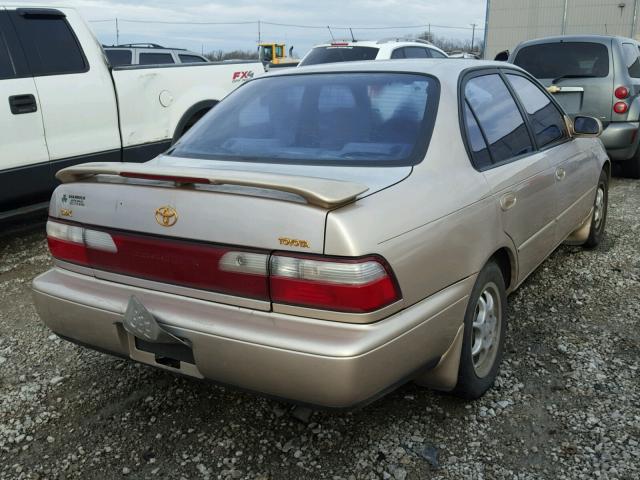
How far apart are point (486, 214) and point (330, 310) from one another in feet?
3.23

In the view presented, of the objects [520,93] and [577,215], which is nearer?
[520,93]

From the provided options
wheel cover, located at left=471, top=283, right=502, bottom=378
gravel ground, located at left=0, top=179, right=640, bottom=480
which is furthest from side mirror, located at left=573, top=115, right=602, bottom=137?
wheel cover, located at left=471, top=283, right=502, bottom=378

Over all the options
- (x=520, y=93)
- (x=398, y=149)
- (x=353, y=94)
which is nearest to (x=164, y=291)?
(x=398, y=149)

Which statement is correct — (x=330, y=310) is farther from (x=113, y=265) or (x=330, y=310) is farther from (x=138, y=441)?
(x=138, y=441)

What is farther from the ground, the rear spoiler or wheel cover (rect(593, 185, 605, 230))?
the rear spoiler

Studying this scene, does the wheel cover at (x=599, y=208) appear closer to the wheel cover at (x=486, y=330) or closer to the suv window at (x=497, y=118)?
the suv window at (x=497, y=118)

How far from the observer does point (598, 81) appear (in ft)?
24.0

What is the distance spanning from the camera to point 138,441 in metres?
2.63

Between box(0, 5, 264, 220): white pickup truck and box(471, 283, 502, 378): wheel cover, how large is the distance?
12.3 feet

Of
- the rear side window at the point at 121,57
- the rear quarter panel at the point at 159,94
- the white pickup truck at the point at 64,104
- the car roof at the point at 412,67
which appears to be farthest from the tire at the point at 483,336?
the rear side window at the point at 121,57

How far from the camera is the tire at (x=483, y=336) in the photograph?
2.62 meters

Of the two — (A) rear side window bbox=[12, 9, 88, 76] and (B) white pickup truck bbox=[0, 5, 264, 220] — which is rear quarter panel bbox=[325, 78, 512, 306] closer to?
(B) white pickup truck bbox=[0, 5, 264, 220]

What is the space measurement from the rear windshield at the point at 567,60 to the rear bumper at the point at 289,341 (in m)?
5.99

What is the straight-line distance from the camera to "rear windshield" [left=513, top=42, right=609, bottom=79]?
7.47 meters
